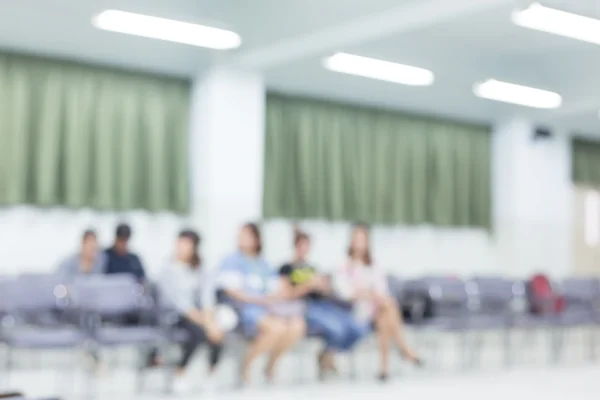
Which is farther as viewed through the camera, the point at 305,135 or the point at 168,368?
the point at 305,135

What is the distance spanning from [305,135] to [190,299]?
13.4 ft

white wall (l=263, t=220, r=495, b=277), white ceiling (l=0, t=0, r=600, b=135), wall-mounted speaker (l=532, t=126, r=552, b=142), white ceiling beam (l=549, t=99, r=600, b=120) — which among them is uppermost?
white ceiling (l=0, t=0, r=600, b=135)

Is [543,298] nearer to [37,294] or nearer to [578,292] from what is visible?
[578,292]

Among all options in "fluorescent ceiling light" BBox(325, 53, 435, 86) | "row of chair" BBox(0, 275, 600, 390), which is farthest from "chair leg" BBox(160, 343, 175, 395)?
"fluorescent ceiling light" BBox(325, 53, 435, 86)

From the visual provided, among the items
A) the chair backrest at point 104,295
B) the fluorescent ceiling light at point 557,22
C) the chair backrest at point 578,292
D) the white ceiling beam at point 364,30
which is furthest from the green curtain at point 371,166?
the chair backrest at point 104,295

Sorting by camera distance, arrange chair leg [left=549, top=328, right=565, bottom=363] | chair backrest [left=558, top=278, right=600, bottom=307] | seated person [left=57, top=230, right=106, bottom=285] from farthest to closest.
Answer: chair backrest [left=558, top=278, right=600, bottom=307] → chair leg [left=549, top=328, right=565, bottom=363] → seated person [left=57, top=230, right=106, bottom=285]

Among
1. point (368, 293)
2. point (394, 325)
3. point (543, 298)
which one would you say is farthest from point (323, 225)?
point (368, 293)

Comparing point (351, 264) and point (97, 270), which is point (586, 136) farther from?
point (97, 270)

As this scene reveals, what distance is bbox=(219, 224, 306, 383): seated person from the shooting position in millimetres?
6324

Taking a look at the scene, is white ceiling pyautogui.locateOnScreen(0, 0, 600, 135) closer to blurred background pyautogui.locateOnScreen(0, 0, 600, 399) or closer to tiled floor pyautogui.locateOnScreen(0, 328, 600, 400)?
blurred background pyautogui.locateOnScreen(0, 0, 600, 399)

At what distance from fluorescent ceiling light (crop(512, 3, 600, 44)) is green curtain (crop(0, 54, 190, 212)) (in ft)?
12.7

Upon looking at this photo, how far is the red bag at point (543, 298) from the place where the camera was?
8.45 metres

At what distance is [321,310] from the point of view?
692cm

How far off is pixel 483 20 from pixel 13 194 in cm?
463
